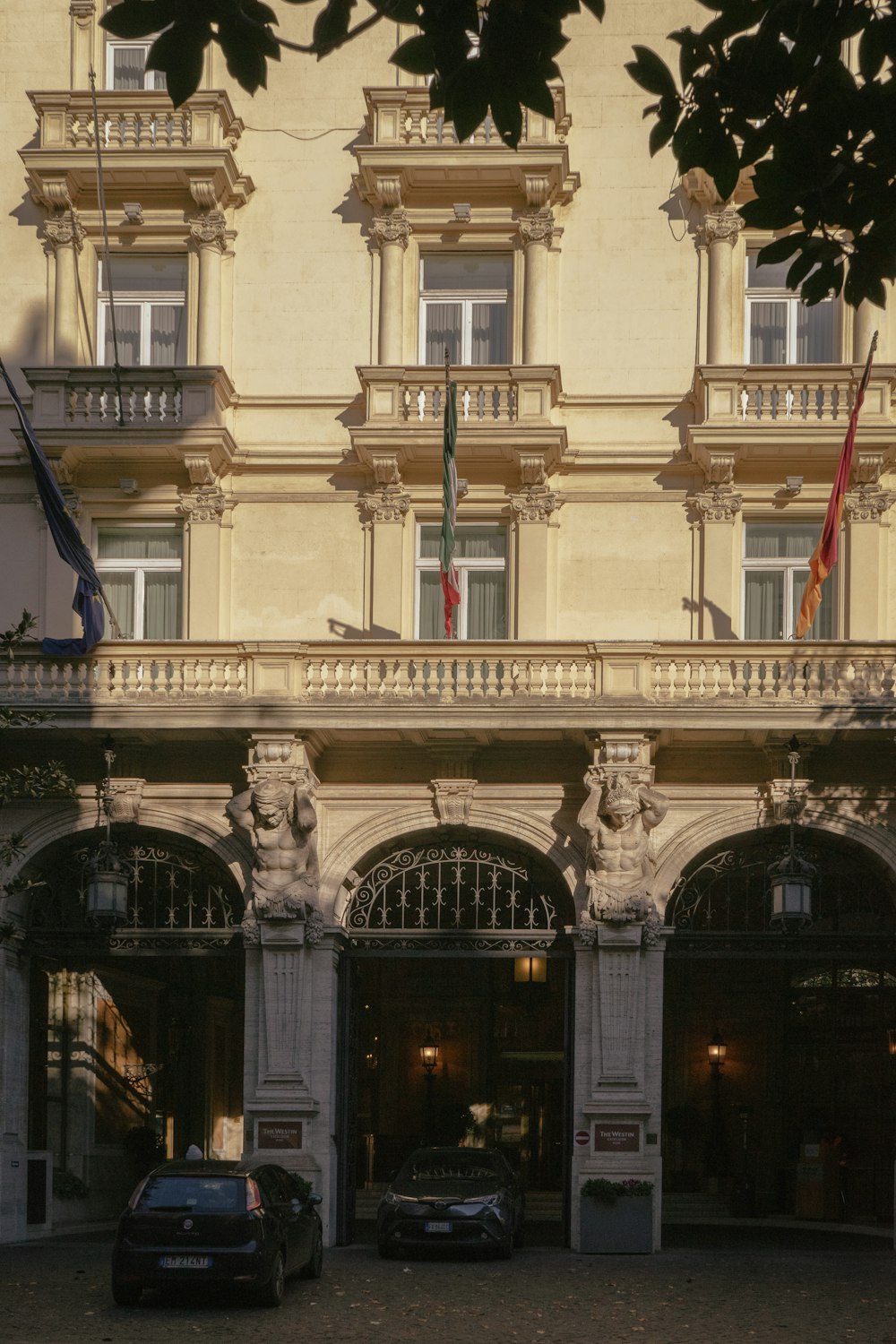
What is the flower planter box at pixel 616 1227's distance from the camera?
26.1 meters

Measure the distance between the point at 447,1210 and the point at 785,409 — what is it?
12.3 m

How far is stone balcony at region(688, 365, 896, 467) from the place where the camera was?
92.8 feet

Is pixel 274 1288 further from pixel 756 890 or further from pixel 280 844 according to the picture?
pixel 756 890

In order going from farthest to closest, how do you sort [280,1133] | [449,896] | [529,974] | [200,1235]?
[529,974], [449,896], [280,1133], [200,1235]

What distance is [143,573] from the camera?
29.7 m

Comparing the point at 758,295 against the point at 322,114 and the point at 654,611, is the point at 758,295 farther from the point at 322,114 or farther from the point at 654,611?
the point at 322,114

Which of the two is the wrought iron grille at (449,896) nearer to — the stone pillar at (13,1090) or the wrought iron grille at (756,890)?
the wrought iron grille at (756,890)

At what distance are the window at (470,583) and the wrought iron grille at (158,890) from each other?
15.6 feet

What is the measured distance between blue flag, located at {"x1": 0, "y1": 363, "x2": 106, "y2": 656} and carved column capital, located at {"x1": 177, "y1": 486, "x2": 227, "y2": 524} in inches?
93.7

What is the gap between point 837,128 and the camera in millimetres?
8852

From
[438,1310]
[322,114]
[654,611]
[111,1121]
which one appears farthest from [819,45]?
[111,1121]

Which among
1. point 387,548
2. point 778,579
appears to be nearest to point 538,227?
point 387,548

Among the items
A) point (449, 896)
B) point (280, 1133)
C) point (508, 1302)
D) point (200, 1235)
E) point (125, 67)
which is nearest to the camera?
point (200, 1235)

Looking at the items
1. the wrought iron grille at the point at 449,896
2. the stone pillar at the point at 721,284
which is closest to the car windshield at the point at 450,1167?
the wrought iron grille at the point at 449,896
